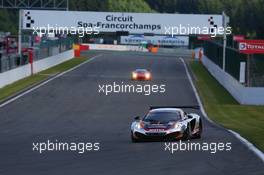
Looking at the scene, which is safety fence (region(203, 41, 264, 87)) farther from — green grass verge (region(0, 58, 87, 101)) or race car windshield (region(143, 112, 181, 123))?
race car windshield (region(143, 112, 181, 123))

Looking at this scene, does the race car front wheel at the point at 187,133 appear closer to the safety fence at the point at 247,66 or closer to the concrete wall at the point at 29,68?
the safety fence at the point at 247,66

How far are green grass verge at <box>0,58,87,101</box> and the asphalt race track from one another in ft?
3.79

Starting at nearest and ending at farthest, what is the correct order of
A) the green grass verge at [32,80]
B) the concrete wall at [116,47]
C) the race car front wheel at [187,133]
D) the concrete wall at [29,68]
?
1. the race car front wheel at [187,133]
2. the green grass verge at [32,80]
3. the concrete wall at [29,68]
4. the concrete wall at [116,47]

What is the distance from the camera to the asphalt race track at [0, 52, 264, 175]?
704 inches

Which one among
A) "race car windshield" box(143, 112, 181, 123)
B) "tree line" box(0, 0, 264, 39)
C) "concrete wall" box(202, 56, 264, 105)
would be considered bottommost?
"concrete wall" box(202, 56, 264, 105)

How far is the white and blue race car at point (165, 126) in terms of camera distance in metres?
24.7

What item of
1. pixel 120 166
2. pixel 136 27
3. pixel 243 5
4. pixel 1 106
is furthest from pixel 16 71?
pixel 243 5

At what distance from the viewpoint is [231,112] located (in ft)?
136

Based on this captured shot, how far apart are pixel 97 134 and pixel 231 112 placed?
13632 millimetres

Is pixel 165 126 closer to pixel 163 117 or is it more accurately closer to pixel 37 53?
pixel 163 117

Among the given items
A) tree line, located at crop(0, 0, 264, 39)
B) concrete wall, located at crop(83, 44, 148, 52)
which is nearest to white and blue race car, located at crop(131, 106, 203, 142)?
tree line, located at crop(0, 0, 264, 39)

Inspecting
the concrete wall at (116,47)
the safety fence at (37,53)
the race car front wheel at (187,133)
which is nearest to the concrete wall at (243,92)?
the safety fence at (37,53)

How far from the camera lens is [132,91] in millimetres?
52906

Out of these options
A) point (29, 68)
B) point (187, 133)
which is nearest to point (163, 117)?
point (187, 133)
